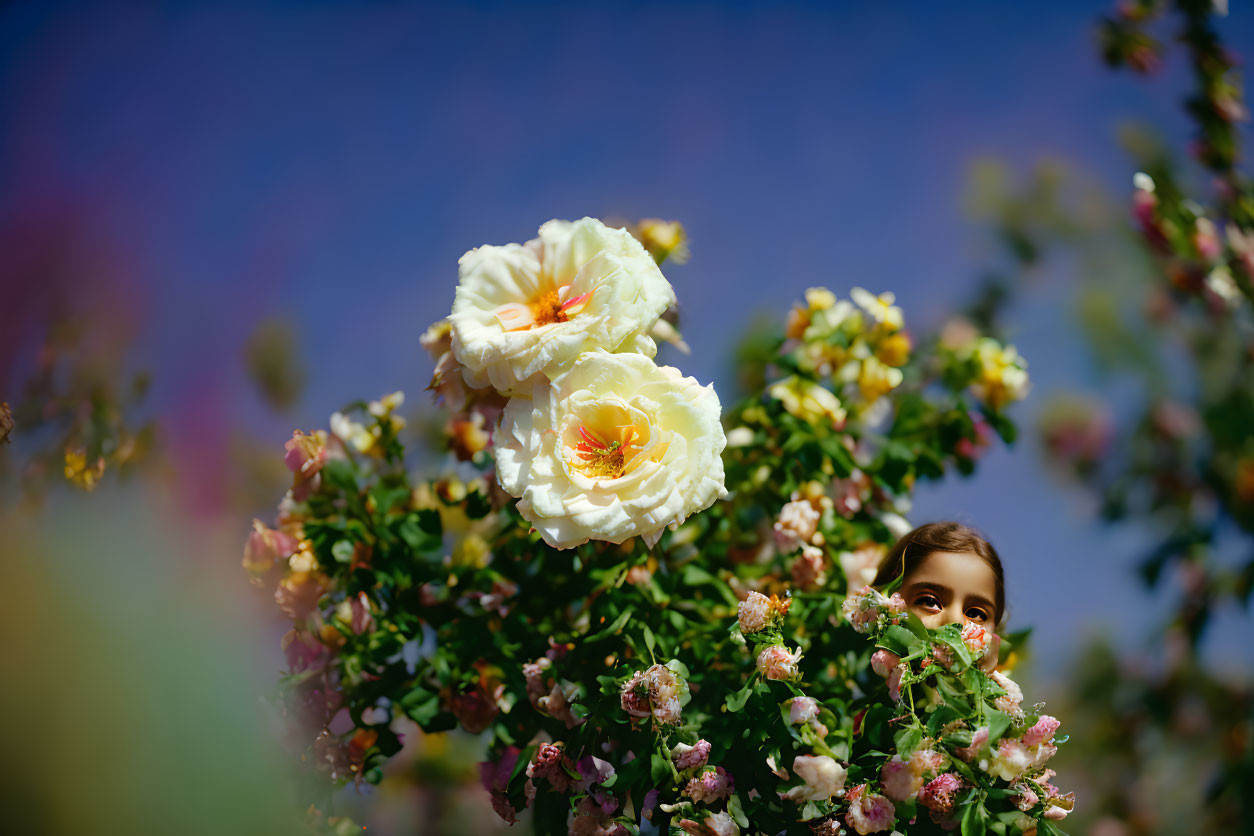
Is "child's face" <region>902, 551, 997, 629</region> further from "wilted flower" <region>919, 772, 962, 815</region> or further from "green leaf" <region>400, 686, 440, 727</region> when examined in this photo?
"green leaf" <region>400, 686, 440, 727</region>

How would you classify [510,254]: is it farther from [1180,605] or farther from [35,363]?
[1180,605]

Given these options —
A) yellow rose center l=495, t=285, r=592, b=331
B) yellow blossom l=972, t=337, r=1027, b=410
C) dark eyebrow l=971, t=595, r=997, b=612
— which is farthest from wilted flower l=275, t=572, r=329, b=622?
yellow blossom l=972, t=337, r=1027, b=410

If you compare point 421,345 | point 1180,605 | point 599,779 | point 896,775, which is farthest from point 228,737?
point 1180,605

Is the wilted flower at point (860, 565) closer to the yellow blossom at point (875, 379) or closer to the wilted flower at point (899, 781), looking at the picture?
the yellow blossom at point (875, 379)

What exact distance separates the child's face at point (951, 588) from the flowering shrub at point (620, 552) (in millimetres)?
77

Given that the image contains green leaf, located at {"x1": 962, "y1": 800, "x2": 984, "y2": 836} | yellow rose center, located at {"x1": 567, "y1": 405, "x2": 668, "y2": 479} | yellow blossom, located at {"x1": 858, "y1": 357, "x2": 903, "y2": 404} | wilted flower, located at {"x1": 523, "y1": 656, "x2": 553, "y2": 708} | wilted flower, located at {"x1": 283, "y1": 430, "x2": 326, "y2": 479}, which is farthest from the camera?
Answer: yellow blossom, located at {"x1": 858, "y1": 357, "x2": 903, "y2": 404}

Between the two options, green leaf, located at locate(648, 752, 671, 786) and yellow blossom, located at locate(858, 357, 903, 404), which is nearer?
green leaf, located at locate(648, 752, 671, 786)

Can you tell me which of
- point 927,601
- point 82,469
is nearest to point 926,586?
point 927,601

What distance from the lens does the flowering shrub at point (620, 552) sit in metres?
0.72

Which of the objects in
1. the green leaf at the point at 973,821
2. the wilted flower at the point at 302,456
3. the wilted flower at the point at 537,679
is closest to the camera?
the green leaf at the point at 973,821

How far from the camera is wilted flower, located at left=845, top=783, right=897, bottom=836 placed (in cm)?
65

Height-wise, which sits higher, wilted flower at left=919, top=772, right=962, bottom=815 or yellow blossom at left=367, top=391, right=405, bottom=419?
yellow blossom at left=367, top=391, right=405, bottom=419

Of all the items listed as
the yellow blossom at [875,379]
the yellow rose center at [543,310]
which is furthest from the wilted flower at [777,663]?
the yellow blossom at [875,379]

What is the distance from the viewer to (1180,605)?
4.29 ft
